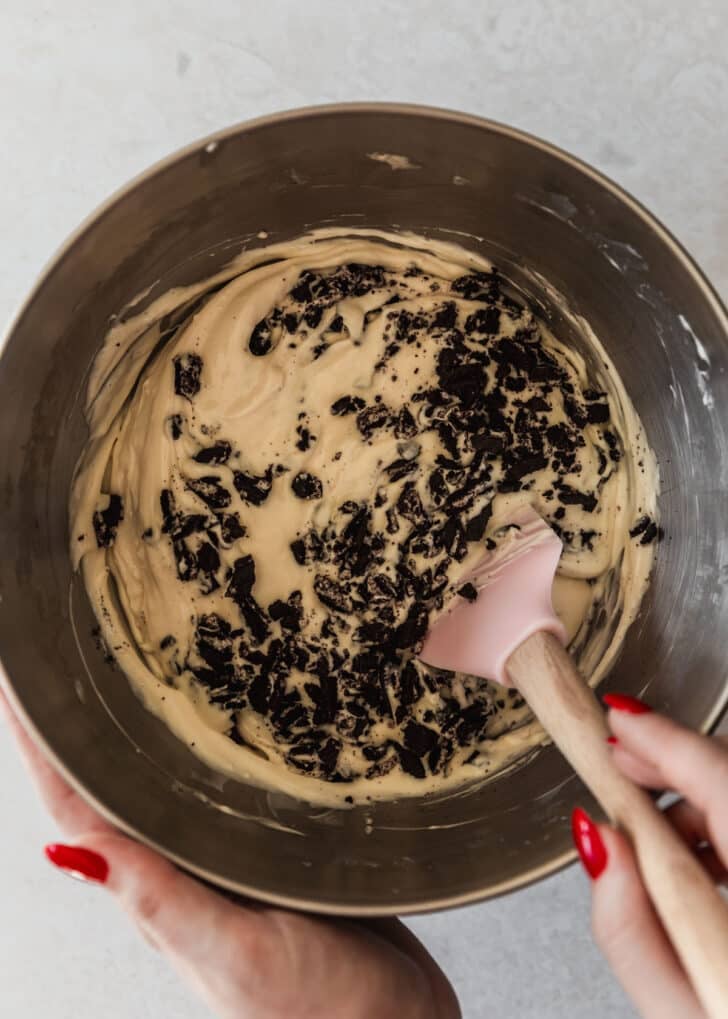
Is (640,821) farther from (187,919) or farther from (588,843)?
(187,919)

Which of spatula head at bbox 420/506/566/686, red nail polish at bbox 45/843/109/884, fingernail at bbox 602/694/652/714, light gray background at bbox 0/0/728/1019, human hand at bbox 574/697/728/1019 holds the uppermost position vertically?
light gray background at bbox 0/0/728/1019

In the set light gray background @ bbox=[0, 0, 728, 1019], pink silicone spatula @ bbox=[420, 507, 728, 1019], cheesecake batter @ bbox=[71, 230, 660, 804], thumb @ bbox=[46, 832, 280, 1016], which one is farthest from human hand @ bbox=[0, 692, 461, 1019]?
light gray background @ bbox=[0, 0, 728, 1019]

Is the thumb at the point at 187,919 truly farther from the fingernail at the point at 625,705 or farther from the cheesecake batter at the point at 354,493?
the fingernail at the point at 625,705

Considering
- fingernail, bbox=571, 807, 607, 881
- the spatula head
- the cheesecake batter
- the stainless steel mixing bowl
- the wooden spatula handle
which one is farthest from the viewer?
the cheesecake batter

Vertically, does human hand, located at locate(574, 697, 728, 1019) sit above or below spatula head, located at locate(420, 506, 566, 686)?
below

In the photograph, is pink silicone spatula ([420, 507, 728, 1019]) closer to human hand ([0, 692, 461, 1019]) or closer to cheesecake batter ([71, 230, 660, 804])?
cheesecake batter ([71, 230, 660, 804])

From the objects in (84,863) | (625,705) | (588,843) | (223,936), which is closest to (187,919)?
(223,936)

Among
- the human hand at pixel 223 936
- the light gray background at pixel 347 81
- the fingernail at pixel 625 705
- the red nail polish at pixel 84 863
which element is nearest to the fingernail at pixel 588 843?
the fingernail at pixel 625 705
